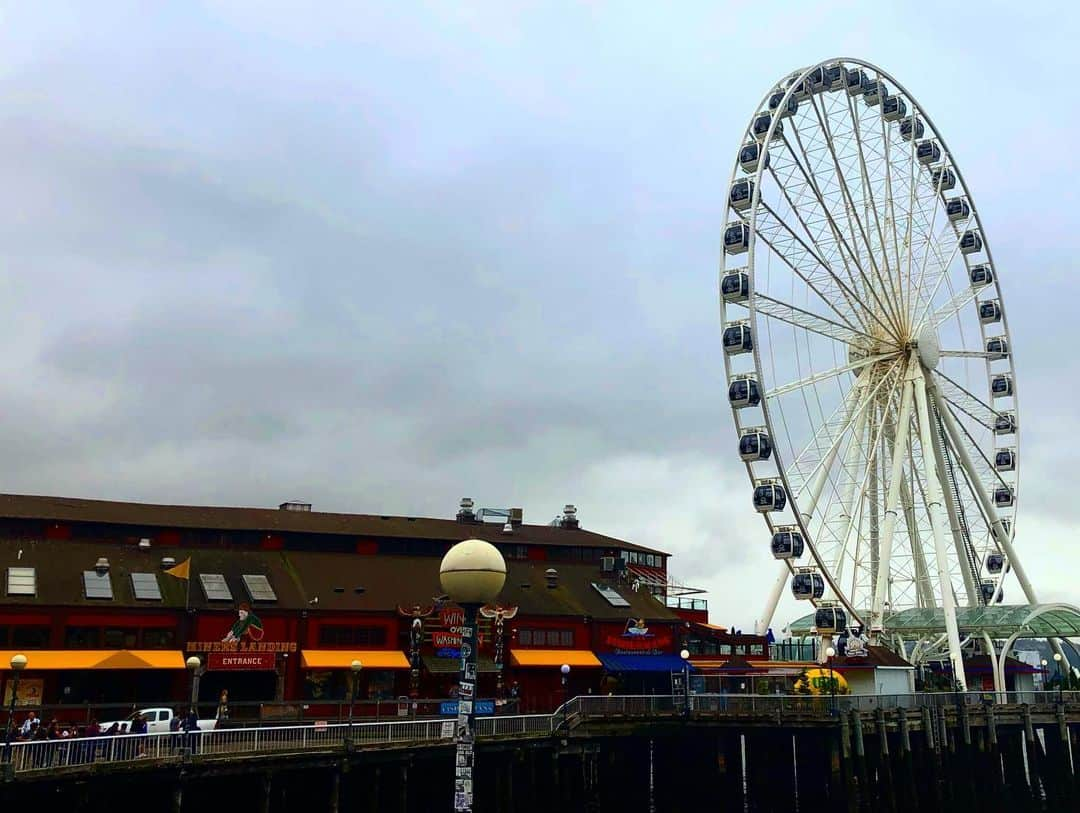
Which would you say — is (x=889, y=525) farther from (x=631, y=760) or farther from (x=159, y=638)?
(x=159, y=638)

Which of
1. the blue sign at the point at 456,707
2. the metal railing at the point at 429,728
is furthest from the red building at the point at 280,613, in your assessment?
the metal railing at the point at 429,728

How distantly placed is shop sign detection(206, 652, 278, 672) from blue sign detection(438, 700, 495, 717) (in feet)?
30.9

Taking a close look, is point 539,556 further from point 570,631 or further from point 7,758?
point 7,758

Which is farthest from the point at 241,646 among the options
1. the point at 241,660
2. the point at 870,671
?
the point at 870,671

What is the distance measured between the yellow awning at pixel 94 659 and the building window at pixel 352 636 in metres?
6.25

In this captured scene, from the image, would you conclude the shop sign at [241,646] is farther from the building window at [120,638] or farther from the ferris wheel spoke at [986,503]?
the ferris wheel spoke at [986,503]

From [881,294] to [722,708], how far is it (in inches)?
1034

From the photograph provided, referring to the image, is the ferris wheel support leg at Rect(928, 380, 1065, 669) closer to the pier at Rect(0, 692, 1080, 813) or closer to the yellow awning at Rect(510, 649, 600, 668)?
the pier at Rect(0, 692, 1080, 813)

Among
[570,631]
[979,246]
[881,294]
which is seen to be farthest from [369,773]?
[979,246]

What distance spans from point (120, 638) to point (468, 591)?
3048 centimetres

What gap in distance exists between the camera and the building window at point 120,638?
43812 mm

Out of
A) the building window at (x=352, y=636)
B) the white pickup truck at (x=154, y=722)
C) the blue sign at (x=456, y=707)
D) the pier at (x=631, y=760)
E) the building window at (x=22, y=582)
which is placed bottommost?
the pier at (x=631, y=760)

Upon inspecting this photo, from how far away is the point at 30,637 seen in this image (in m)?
42.6

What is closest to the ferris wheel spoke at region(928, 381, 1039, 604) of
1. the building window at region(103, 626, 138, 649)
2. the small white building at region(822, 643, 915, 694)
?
the small white building at region(822, 643, 915, 694)
